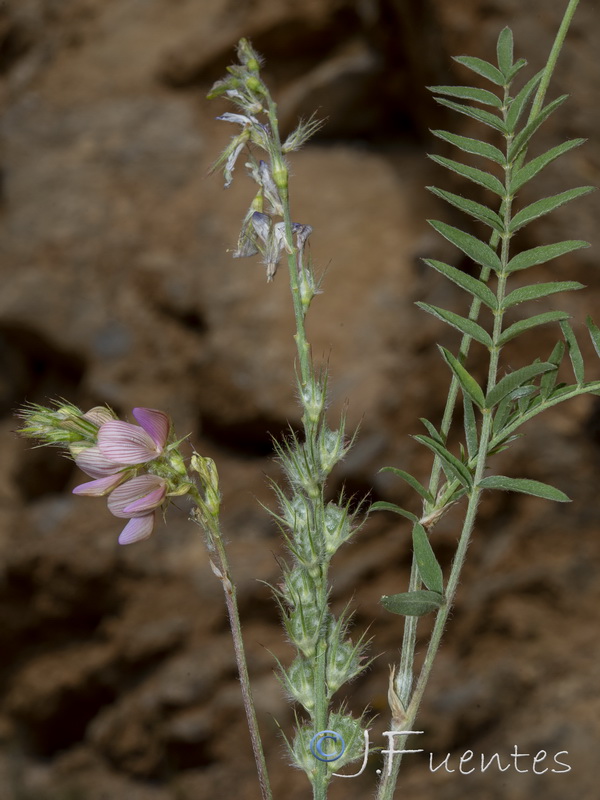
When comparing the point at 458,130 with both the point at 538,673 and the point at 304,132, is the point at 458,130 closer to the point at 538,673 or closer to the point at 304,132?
the point at 538,673

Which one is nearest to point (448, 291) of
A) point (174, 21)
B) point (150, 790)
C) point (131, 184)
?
point (131, 184)

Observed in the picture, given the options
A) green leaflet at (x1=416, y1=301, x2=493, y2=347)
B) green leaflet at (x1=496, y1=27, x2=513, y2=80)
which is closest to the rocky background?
green leaflet at (x1=496, y1=27, x2=513, y2=80)

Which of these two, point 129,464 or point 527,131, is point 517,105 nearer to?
point 527,131

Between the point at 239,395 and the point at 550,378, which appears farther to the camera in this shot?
the point at 239,395

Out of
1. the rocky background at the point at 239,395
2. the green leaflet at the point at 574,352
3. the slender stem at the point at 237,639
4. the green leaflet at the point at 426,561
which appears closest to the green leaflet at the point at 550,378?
the green leaflet at the point at 574,352

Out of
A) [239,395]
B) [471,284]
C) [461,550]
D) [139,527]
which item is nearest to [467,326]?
[471,284]

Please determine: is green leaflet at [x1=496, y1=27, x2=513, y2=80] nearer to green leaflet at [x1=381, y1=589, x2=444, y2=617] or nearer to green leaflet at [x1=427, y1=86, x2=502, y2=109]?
green leaflet at [x1=427, y1=86, x2=502, y2=109]

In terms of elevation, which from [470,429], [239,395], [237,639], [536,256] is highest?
[536,256]
